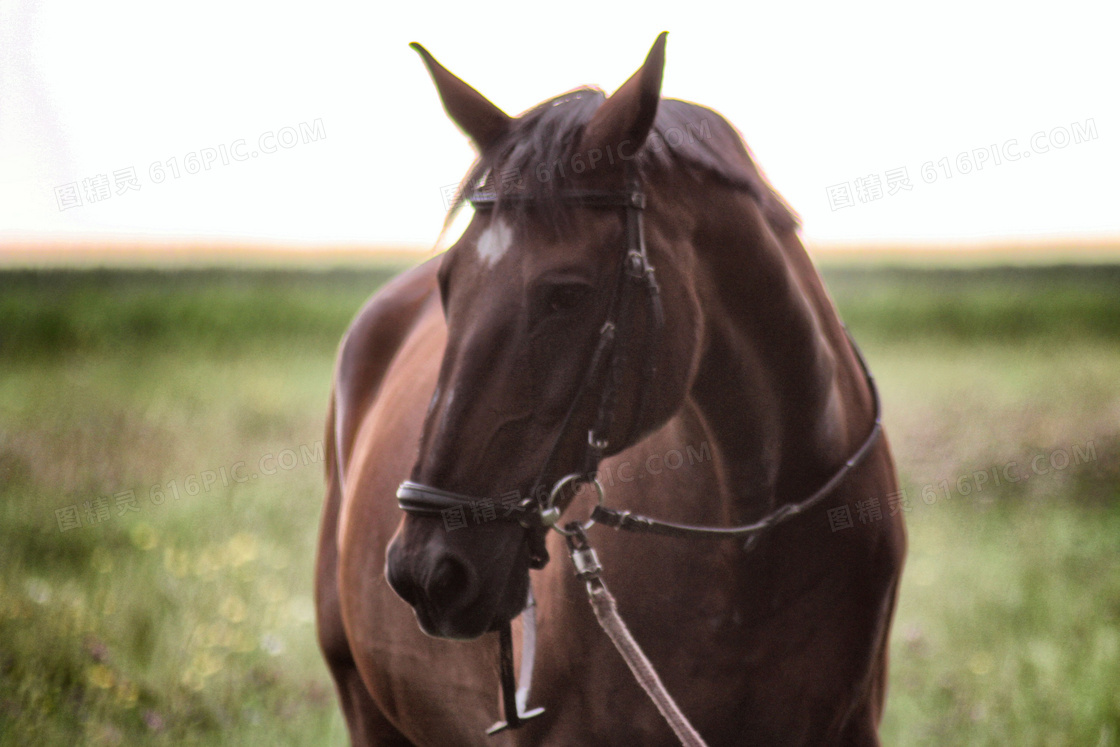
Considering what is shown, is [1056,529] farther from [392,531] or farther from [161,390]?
[161,390]

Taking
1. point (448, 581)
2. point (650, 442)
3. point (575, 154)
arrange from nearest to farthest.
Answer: point (448, 581) < point (575, 154) < point (650, 442)

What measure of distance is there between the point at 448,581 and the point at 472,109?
2.99 ft

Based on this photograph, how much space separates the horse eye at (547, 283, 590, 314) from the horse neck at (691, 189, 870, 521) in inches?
11.6

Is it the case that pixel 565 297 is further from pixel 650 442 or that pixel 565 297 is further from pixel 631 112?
pixel 650 442

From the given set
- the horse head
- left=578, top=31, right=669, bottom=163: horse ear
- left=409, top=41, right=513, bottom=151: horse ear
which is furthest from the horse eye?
left=409, top=41, right=513, bottom=151: horse ear

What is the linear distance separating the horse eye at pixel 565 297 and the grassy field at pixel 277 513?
3.08 metres

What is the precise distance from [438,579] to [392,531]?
1240mm

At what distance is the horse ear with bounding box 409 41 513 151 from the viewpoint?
1.59 metres

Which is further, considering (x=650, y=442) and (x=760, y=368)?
(x=650, y=442)

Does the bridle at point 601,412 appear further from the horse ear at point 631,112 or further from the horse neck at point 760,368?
the horse neck at point 760,368

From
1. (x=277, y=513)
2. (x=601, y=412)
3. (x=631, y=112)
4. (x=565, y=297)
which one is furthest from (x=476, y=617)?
(x=277, y=513)

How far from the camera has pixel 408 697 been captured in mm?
2531

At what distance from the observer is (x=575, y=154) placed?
1.46 metres

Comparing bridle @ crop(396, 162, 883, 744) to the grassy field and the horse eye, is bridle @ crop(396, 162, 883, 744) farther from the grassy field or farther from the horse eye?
the grassy field
